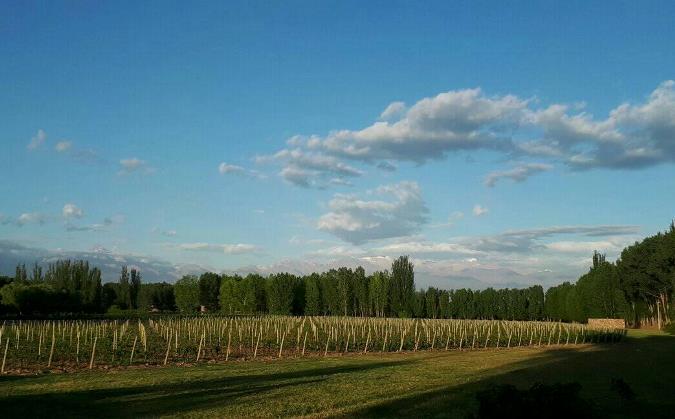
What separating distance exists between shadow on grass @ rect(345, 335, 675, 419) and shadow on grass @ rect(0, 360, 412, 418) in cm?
413

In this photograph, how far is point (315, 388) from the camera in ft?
55.4

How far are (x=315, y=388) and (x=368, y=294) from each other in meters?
79.0

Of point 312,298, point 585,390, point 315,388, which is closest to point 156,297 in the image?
point 312,298

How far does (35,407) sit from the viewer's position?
14258mm

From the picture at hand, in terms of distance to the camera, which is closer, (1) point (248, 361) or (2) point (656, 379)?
(2) point (656, 379)

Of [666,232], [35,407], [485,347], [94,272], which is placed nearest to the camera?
[35,407]

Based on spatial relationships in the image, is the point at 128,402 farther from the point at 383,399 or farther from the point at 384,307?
the point at 384,307

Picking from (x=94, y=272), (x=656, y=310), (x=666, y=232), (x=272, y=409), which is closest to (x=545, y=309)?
(x=656, y=310)

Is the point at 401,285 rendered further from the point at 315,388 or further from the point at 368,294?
the point at 315,388

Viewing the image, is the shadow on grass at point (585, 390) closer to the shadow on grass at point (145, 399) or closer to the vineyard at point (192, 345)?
the shadow on grass at point (145, 399)

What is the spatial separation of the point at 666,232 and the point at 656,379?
4300cm

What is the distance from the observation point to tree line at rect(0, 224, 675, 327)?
61031 mm

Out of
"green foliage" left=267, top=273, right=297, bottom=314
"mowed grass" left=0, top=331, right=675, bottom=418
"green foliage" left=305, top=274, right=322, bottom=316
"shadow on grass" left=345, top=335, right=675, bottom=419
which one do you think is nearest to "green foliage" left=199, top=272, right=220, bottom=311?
"green foliage" left=267, top=273, right=297, bottom=314

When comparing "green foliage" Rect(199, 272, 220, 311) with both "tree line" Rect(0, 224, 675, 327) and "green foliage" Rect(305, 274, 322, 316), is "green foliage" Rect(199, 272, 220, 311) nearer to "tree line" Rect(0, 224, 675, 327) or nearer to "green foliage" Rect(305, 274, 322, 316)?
"tree line" Rect(0, 224, 675, 327)
